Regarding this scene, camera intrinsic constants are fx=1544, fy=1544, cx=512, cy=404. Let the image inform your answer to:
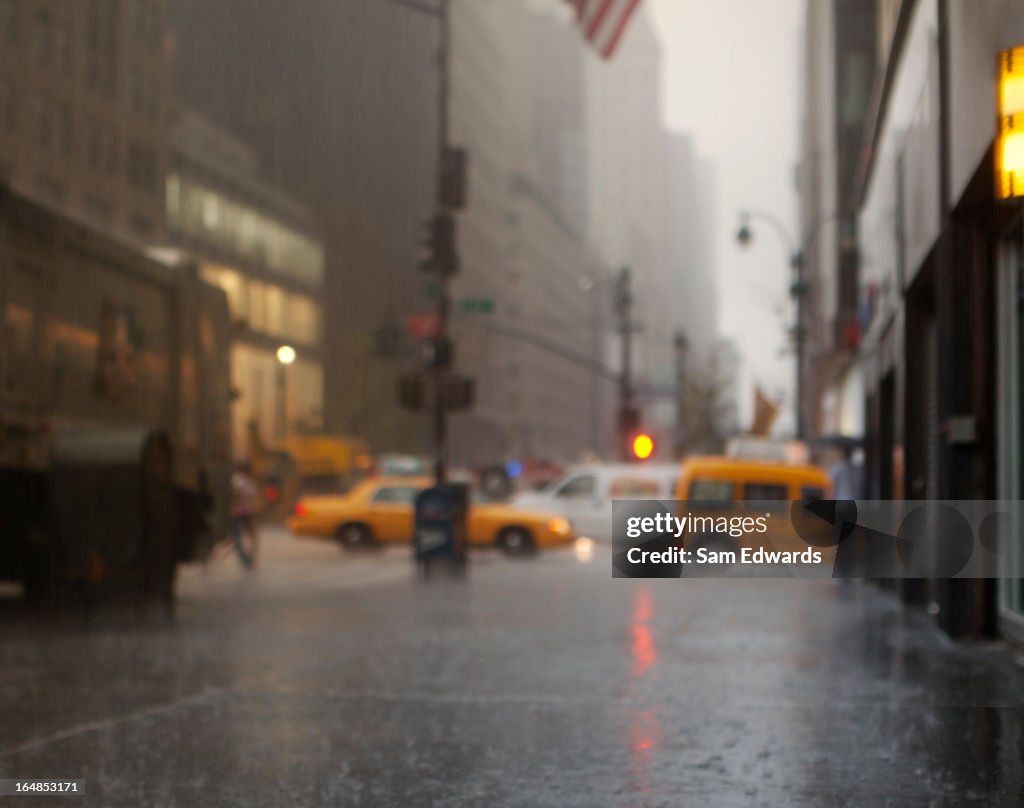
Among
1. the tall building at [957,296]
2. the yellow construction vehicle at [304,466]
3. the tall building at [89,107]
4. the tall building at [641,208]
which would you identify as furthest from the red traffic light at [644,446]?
the tall building at [641,208]

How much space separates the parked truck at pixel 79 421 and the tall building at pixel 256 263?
4957 cm

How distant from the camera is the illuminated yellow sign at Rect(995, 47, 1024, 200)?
19.9ft

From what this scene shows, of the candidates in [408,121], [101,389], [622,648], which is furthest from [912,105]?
[408,121]

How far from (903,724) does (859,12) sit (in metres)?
43.4

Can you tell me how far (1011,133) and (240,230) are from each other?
70.1 m

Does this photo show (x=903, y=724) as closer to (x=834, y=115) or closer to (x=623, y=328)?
(x=623, y=328)

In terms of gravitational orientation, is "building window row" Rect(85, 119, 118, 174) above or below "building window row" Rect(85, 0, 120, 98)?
below

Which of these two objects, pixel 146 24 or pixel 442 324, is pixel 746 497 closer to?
pixel 442 324

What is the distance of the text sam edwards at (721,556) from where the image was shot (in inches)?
213

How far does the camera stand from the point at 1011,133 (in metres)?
6.12

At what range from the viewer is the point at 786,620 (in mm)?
14695

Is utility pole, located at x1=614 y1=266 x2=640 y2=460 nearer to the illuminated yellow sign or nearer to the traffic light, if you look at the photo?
the traffic light

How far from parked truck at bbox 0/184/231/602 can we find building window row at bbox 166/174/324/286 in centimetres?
5324

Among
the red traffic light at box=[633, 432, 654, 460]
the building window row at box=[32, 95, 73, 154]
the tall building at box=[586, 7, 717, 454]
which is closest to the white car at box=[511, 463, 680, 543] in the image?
the red traffic light at box=[633, 432, 654, 460]
